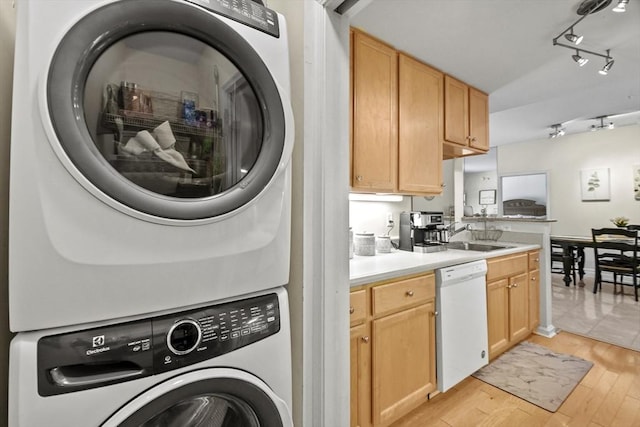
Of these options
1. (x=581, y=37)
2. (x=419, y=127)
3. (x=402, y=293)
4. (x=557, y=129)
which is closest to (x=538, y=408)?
(x=402, y=293)

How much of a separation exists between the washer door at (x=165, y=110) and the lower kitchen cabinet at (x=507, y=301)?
2137 millimetres

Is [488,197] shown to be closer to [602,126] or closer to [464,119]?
[602,126]

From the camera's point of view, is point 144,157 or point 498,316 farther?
point 498,316

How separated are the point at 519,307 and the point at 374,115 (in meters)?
2.13

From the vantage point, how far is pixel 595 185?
17.8 feet

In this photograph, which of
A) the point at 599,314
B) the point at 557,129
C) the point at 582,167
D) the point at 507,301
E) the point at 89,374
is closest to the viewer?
the point at 89,374

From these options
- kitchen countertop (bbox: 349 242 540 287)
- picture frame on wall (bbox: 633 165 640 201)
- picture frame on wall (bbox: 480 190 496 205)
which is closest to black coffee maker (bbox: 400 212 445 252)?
kitchen countertop (bbox: 349 242 540 287)

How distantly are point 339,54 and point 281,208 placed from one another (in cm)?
63

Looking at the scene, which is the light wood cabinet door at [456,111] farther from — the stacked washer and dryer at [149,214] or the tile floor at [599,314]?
the tile floor at [599,314]

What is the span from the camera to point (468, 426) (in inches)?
→ 67.3

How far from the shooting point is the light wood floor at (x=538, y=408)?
68.7 inches

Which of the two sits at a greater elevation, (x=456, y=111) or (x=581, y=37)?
(x=581, y=37)

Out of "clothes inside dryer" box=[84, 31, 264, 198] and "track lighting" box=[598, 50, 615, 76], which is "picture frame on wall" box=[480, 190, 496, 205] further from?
"clothes inside dryer" box=[84, 31, 264, 198]

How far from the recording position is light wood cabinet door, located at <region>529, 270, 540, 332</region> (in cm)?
280
